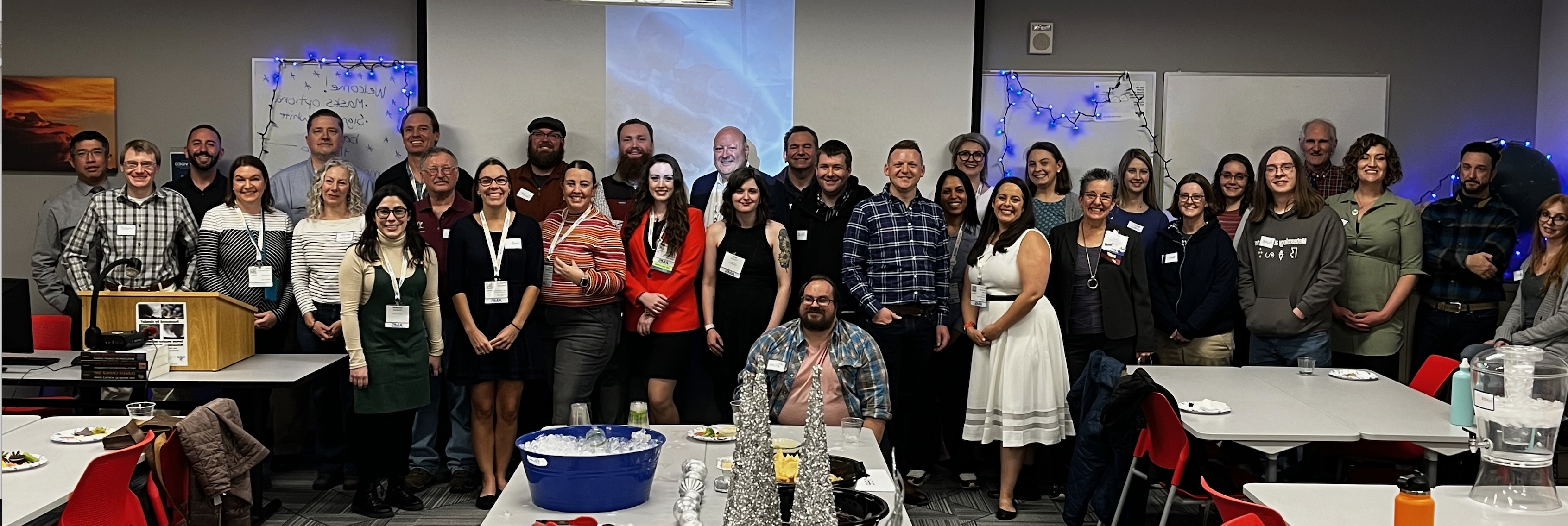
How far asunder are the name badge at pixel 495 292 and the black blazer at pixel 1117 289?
7.83 ft

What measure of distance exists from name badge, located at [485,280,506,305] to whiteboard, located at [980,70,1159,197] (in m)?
3.10

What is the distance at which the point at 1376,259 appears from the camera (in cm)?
556

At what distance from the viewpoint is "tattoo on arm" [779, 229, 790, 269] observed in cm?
530

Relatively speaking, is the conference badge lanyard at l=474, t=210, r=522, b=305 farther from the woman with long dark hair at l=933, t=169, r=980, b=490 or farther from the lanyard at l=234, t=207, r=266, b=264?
the woman with long dark hair at l=933, t=169, r=980, b=490

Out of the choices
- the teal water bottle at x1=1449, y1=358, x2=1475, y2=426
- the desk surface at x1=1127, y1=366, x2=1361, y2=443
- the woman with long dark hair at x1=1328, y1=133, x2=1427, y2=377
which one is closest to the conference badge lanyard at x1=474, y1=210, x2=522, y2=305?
the desk surface at x1=1127, y1=366, x2=1361, y2=443

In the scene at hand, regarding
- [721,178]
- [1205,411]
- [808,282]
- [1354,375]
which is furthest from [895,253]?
[1354,375]

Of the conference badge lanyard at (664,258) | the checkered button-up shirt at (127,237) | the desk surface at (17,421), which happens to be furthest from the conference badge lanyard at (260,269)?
the conference badge lanyard at (664,258)

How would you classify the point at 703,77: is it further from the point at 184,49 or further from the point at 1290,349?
the point at 1290,349

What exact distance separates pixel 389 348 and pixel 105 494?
1787 mm

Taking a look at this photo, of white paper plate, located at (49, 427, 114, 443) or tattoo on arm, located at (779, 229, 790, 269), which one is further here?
tattoo on arm, located at (779, 229, 790, 269)

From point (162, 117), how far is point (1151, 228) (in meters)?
5.58

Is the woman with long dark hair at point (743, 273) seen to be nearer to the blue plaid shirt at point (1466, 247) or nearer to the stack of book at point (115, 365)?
the stack of book at point (115, 365)

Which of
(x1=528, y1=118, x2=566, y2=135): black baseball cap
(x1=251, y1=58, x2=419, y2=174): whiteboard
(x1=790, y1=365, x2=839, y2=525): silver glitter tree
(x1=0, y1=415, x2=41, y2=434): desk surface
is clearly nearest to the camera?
(x1=790, y1=365, x2=839, y2=525): silver glitter tree

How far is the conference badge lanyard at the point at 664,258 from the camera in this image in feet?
17.3
